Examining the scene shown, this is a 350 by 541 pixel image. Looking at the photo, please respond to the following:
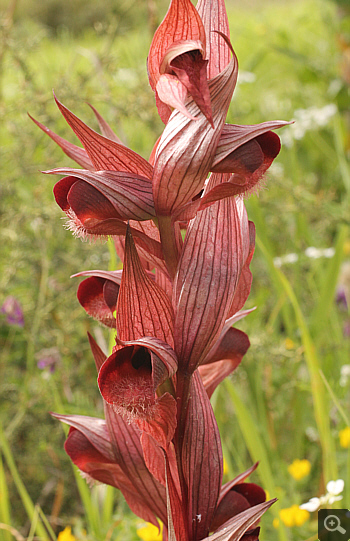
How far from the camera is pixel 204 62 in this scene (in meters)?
0.43

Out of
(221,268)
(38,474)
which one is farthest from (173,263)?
(38,474)

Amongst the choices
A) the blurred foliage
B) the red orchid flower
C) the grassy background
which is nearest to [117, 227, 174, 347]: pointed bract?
the red orchid flower

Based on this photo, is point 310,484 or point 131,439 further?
point 310,484

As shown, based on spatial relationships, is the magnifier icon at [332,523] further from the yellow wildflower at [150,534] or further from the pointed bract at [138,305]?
the pointed bract at [138,305]

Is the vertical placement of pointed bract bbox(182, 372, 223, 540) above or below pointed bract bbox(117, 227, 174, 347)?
below

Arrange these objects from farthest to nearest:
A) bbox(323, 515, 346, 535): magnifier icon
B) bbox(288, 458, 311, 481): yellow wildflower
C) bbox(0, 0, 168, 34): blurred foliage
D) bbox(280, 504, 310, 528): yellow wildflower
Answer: bbox(0, 0, 168, 34): blurred foliage < bbox(288, 458, 311, 481): yellow wildflower < bbox(280, 504, 310, 528): yellow wildflower < bbox(323, 515, 346, 535): magnifier icon

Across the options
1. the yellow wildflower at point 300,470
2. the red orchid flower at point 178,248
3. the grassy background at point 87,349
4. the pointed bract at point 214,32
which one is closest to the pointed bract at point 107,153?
the red orchid flower at point 178,248

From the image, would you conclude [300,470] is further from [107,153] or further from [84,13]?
[84,13]

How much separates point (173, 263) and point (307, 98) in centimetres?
266

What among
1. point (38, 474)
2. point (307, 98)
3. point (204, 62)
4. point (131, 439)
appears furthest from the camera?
point (307, 98)

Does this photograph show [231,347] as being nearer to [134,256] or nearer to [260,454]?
[134,256]

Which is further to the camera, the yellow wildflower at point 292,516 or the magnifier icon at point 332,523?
the yellow wildflower at point 292,516

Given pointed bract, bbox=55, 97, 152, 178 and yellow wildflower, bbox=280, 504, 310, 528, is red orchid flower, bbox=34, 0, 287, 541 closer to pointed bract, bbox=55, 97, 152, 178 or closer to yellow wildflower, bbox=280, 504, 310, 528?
pointed bract, bbox=55, 97, 152, 178

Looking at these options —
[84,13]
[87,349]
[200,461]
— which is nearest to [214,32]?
[200,461]
